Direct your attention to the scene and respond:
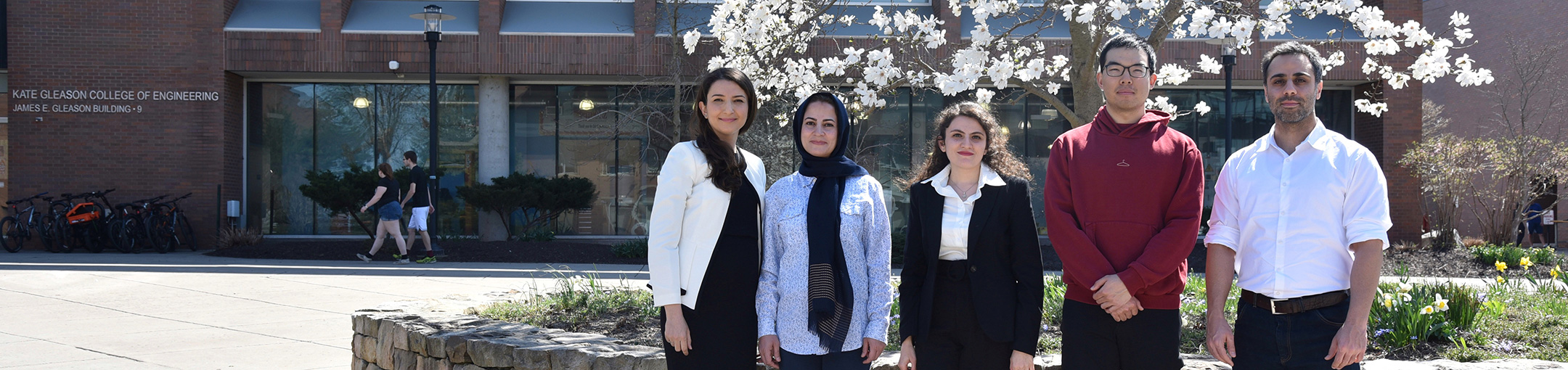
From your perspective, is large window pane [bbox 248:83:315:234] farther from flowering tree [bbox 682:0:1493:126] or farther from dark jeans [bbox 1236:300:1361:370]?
dark jeans [bbox 1236:300:1361:370]

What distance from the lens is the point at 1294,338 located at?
9.10 ft

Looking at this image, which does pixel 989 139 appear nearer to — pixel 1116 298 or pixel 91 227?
pixel 1116 298

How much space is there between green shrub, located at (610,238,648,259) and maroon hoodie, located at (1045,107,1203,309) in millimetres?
11665

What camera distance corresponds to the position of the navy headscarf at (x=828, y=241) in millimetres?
2994

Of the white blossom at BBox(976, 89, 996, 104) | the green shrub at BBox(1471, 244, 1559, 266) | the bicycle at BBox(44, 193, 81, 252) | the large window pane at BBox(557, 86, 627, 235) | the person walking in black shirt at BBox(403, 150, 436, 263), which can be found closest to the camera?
the white blossom at BBox(976, 89, 996, 104)

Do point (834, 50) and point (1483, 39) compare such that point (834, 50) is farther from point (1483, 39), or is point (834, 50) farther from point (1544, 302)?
point (1483, 39)

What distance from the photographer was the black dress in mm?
3094

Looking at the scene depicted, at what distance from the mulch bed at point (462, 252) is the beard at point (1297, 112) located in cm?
1150

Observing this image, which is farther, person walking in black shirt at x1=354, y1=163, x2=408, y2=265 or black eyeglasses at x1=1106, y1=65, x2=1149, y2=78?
person walking in black shirt at x1=354, y1=163, x2=408, y2=265

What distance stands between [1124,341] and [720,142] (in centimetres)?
141

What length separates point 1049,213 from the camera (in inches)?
117

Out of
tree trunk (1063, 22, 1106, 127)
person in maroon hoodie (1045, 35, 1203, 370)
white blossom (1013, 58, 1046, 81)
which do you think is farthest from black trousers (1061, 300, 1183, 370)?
tree trunk (1063, 22, 1106, 127)

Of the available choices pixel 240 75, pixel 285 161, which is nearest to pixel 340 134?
pixel 285 161

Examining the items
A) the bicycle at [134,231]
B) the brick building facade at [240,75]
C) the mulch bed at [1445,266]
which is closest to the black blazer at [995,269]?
the mulch bed at [1445,266]
